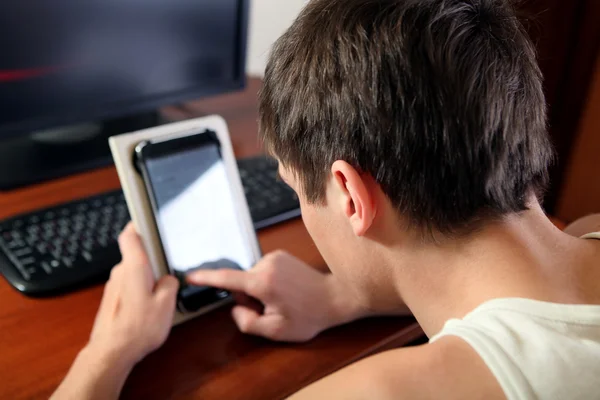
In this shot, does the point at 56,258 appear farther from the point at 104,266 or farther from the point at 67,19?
the point at 67,19

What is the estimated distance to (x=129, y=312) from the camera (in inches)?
25.3

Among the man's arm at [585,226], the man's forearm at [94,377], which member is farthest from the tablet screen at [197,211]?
the man's arm at [585,226]

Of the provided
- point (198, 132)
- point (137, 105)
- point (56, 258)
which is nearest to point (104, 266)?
point (56, 258)

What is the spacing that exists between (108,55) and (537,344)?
0.74 m

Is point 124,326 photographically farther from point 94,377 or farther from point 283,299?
point 283,299

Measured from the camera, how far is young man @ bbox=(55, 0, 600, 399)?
468 millimetres

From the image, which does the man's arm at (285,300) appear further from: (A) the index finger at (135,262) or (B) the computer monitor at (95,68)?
(B) the computer monitor at (95,68)

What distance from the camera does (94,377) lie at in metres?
0.58

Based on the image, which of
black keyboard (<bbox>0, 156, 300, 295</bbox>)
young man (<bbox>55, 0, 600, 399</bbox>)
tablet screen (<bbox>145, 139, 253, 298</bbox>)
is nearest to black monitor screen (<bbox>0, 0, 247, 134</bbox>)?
black keyboard (<bbox>0, 156, 300, 295</bbox>)

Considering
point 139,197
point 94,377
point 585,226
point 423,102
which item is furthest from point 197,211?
point 585,226

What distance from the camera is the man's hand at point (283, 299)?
661mm

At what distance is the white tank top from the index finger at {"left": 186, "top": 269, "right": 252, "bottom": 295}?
261mm

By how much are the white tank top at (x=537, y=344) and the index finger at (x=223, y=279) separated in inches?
10.3

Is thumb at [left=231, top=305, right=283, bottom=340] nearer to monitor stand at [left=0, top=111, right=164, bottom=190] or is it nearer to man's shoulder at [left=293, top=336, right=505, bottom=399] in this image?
man's shoulder at [left=293, top=336, right=505, bottom=399]
